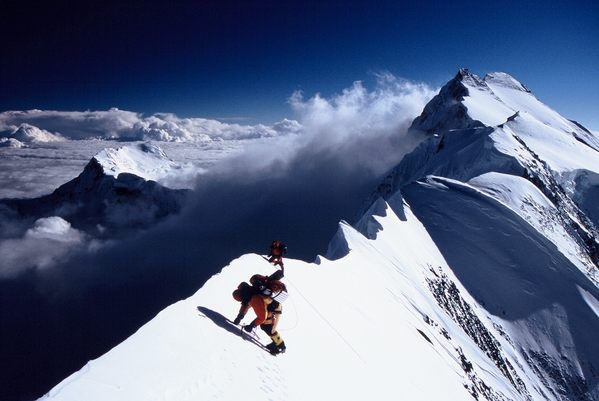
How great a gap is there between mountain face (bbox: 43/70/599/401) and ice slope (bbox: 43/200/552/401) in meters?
0.05

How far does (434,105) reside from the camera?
140375mm

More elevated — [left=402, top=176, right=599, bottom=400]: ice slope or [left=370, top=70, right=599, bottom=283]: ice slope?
[left=370, top=70, right=599, bottom=283]: ice slope

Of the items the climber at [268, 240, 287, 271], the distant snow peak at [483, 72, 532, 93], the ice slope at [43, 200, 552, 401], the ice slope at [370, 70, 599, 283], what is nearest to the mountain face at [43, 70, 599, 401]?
the ice slope at [43, 200, 552, 401]

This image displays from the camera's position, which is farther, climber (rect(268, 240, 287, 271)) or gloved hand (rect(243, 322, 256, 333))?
climber (rect(268, 240, 287, 271))

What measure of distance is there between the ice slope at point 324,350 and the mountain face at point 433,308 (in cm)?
5

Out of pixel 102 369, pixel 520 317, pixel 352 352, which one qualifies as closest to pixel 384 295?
pixel 352 352

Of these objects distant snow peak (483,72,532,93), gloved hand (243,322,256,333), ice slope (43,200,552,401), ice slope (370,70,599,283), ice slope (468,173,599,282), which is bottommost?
ice slope (43,200,552,401)

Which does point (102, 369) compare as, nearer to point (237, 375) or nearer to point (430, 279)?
point (237, 375)

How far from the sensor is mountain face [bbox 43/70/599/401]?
27.5 feet

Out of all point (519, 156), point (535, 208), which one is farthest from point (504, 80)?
point (535, 208)

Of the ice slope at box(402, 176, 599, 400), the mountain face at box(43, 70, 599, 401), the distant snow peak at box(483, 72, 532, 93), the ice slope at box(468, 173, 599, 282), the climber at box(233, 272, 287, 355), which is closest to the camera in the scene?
the mountain face at box(43, 70, 599, 401)

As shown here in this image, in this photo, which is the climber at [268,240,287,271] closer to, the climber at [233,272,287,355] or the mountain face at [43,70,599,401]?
the mountain face at [43,70,599,401]

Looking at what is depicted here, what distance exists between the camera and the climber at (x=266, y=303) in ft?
31.9

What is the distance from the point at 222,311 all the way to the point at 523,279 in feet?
139
